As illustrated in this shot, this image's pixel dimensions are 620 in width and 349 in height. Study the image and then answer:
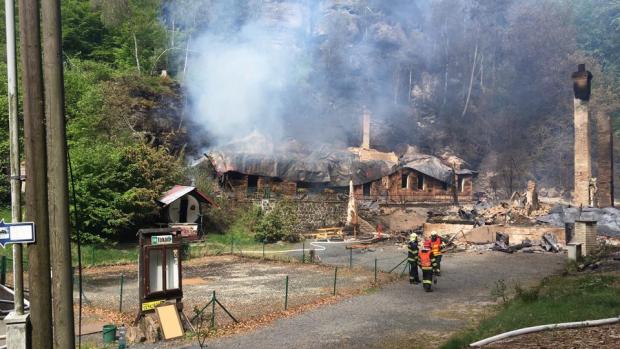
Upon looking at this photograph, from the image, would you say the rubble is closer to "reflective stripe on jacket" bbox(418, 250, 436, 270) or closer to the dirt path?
the dirt path

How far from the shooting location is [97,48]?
4331 cm

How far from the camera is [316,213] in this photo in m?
33.1

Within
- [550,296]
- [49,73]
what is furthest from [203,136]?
[49,73]

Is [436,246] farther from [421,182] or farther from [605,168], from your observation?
[421,182]

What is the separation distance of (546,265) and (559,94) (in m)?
46.0

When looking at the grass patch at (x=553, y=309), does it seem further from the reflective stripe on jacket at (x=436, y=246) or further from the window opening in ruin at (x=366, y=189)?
the window opening in ruin at (x=366, y=189)

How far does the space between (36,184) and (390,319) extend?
7.73 m

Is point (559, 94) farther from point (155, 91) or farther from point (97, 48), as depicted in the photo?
point (97, 48)

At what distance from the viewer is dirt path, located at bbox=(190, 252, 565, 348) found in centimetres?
916

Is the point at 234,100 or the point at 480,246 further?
the point at 234,100

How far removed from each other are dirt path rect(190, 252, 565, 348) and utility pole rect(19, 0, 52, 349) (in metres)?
4.30

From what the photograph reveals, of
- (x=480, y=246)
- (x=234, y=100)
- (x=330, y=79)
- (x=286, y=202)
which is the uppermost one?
(x=330, y=79)

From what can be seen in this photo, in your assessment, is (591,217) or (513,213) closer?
(591,217)

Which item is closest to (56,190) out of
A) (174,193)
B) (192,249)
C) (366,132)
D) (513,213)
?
(192,249)
